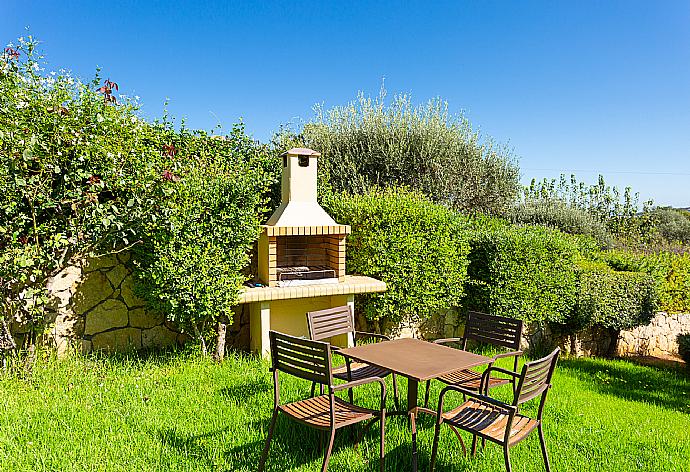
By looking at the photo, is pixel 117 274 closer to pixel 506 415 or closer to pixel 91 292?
pixel 91 292

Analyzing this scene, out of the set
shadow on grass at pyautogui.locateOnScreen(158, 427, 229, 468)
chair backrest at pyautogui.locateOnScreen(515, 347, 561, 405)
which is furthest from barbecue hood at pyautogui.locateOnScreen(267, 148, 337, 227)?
chair backrest at pyautogui.locateOnScreen(515, 347, 561, 405)

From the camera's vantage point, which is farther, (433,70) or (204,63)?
(433,70)

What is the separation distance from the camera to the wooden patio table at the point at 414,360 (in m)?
3.30

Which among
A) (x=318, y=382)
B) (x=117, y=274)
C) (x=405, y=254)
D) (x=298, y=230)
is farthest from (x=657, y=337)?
Answer: (x=117, y=274)

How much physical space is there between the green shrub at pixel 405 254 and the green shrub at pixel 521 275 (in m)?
0.49

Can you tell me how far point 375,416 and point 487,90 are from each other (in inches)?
480

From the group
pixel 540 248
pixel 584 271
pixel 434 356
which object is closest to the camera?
pixel 434 356

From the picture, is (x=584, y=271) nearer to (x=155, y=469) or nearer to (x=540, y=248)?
(x=540, y=248)

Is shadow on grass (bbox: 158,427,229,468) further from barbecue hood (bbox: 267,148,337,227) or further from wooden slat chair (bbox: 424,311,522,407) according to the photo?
barbecue hood (bbox: 267,148,337,227)

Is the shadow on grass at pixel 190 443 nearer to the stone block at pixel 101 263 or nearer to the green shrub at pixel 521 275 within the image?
the stone block at pixel 101 263

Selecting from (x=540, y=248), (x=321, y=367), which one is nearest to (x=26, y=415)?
(x=321, y=367)

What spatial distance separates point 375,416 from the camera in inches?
132

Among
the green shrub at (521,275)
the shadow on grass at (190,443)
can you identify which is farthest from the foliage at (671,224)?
the shadow on grass at (190,443)

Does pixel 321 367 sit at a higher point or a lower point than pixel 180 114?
lower
